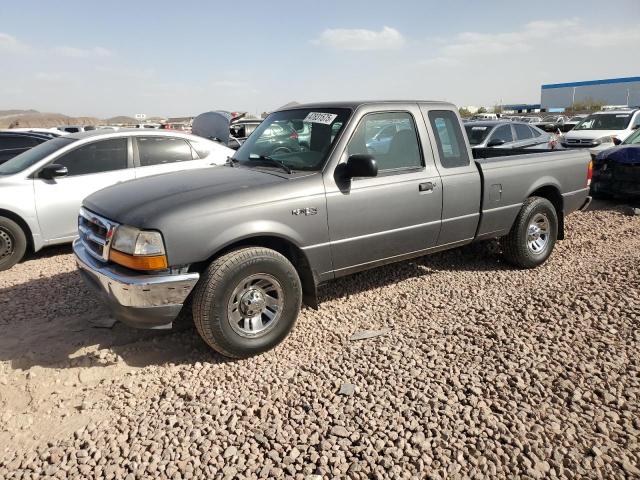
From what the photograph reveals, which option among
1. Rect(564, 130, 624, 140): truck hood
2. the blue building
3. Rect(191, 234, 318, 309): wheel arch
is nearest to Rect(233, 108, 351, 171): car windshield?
Rect(191, 234, 318, 309): wheel arch

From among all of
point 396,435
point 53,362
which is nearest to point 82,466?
point 53,362

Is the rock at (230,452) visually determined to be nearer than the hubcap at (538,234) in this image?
Yes

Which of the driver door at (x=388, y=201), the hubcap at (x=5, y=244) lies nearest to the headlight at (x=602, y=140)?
the driver door at (x=388, y=201)

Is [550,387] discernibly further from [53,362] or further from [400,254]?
[53,362]

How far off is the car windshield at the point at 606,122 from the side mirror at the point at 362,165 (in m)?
14.0

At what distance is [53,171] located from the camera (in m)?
5.72

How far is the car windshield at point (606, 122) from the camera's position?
14.3 meters

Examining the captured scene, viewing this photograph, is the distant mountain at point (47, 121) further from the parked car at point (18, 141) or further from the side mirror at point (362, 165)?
the side mirror at point (362, 165)

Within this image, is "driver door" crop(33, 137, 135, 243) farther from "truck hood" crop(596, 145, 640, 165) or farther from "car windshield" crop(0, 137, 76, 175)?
"truck hood" crop(596, 145, 640, 165)

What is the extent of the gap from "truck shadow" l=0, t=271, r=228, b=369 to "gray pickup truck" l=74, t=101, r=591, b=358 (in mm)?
393

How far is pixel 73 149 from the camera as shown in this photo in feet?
19.9

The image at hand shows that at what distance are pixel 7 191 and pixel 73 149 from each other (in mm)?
967

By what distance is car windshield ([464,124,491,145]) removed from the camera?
10830mm

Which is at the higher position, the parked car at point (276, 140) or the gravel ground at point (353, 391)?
the parked car at point (276, 140)
